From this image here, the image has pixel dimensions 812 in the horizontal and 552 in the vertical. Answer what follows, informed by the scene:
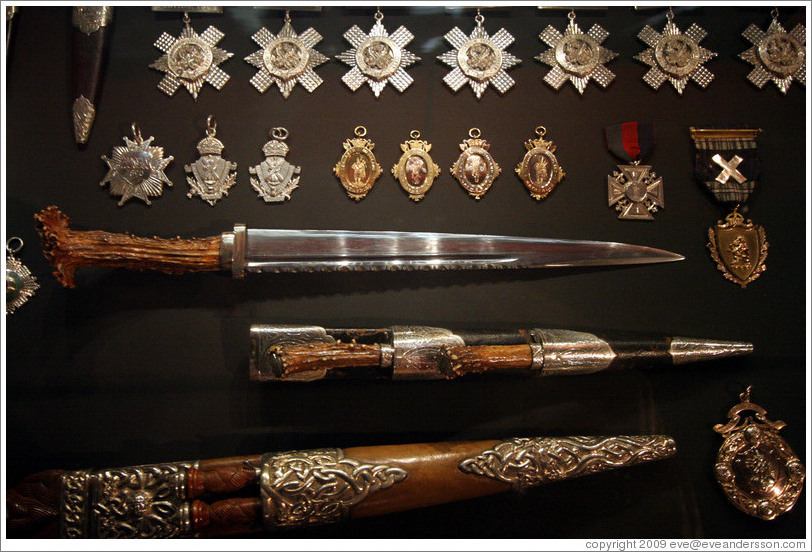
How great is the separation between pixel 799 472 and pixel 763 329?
623mm

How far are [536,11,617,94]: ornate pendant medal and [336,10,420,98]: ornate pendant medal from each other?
656 mm

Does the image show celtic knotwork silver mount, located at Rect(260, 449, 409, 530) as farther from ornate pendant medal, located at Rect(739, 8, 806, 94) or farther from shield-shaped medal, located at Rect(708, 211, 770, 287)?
ornate pendant medal, located at Rect(739, 8, 806, 94)

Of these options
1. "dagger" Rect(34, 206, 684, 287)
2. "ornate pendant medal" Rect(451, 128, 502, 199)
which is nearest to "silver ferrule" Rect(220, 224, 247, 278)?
"dagger" Rect(34, 206, 684, 287)

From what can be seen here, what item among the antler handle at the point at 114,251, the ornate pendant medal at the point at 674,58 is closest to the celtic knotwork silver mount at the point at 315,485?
the antler handle at the point at 114,251

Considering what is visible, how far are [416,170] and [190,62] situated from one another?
1.16 m

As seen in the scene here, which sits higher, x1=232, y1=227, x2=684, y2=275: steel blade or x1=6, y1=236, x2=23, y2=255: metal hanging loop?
x1=6, y1=236, x2=23, y2=255: metal hanging loop

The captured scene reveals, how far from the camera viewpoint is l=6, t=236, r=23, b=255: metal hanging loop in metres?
2.19

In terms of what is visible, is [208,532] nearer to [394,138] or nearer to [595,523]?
[595,523]

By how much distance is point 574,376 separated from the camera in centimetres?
224

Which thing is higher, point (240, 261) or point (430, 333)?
point (240, 261)

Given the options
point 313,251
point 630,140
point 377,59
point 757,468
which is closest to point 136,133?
point 313,251

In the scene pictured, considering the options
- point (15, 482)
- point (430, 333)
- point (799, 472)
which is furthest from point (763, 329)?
point (15, 482)

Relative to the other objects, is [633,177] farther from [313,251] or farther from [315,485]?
[315,485]

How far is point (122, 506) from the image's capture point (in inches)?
72.4
